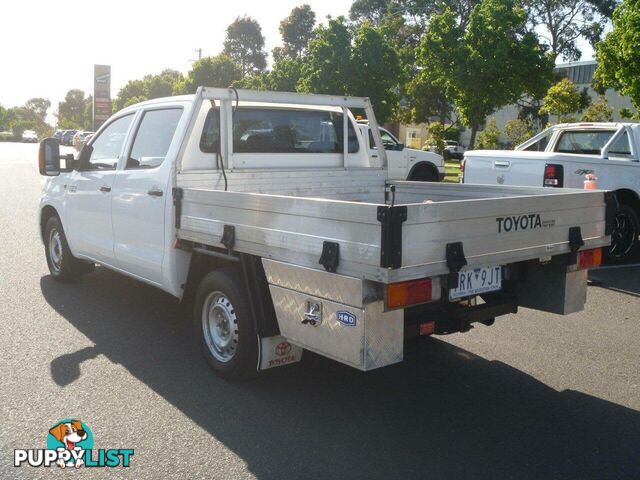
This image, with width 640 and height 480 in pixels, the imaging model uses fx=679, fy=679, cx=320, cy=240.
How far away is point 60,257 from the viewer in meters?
7.61

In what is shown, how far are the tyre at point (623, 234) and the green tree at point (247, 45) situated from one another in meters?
77.9

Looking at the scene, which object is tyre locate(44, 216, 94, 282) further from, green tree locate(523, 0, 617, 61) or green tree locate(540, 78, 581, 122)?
green tree locate(523, 0, 617, 61)

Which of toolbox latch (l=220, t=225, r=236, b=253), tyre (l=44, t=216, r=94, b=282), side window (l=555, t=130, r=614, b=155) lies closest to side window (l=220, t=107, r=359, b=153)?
toolbox latch (l=220, t=225, r=236, b=253)

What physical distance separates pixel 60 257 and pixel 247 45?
265 ft

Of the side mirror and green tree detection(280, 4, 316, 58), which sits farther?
green tree detection(280, 4, 316, 58)

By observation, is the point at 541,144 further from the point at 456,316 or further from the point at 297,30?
the point at 297,30

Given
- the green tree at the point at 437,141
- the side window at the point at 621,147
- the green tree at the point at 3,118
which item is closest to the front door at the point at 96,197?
the side window at the point at 621,147

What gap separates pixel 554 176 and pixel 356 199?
4.20 metres

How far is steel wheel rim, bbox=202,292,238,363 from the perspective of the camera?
4734 mm

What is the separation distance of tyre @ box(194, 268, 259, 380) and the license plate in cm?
135

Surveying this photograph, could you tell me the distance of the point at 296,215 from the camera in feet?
13.0

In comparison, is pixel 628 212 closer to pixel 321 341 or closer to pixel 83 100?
pixel 321 341

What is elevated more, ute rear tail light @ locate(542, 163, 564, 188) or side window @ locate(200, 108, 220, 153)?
side window @ locate(200, 108, 220, 153)

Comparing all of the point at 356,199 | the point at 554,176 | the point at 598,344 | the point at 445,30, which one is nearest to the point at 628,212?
the point at 554,176
